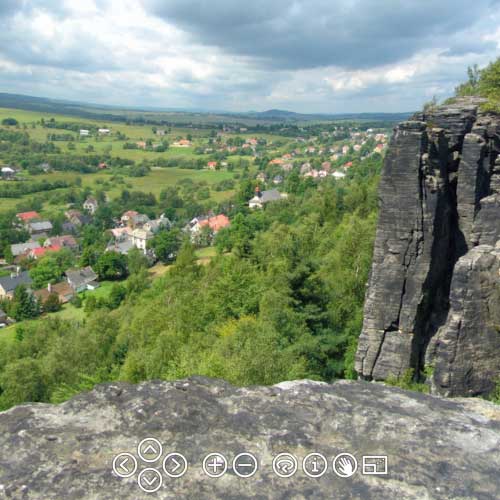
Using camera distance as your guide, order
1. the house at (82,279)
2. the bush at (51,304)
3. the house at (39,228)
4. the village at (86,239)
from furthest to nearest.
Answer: the house at (39,228) < the house at (82,279) < the village at (86,239) < the bush at (51,304)

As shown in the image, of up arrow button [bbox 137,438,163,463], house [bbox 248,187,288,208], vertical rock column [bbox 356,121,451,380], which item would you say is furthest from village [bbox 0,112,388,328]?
up arrow button [bbox 137,438,163,463]

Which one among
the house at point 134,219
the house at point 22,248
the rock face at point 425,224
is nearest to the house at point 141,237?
the house at point 134,219

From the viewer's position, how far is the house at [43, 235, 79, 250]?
108 metres

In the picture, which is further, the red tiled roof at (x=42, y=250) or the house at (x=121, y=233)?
the house at (x=121, y=233)

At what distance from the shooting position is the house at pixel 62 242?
108 meters

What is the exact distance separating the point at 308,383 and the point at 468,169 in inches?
445

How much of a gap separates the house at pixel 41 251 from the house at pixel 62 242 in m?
2.95

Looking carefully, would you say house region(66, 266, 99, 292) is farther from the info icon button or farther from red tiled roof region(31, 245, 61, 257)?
the info icon button

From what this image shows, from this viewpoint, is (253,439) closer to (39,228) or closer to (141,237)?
(141,237)

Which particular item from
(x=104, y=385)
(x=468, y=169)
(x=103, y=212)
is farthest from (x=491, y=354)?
(x=103, y=212)

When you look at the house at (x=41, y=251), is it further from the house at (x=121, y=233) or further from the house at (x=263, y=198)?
the house at (x=263, y=198)

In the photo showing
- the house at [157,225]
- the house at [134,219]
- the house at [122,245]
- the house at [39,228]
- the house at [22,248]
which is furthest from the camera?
the house at [134,219]

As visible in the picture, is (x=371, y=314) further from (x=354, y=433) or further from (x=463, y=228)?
(x=354, y=433)

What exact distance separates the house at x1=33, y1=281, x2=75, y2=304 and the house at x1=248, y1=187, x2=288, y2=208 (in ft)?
166
